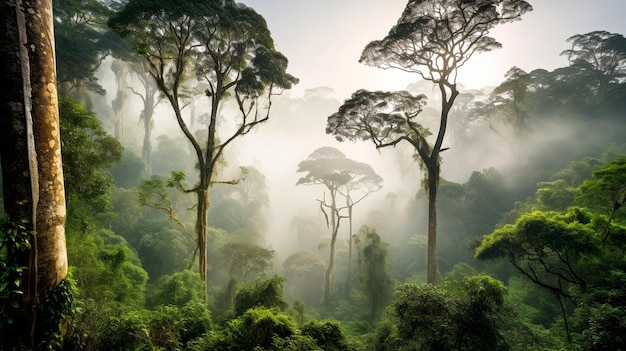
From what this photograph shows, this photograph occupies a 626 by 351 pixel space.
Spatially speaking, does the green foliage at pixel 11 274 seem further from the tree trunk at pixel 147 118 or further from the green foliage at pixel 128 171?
the tree trunk at pixel 147 118

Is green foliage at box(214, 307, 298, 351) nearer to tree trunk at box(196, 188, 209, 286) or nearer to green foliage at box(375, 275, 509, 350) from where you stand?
green foliage at box(375, 275, 509, 350)

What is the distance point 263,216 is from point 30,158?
35151 millimetres

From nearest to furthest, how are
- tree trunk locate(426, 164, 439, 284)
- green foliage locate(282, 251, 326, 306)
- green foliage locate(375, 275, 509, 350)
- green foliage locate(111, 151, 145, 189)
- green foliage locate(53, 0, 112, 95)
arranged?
green foliage locate(375, 275, 509, 350)
tree trunk locate(426, 164, 439, 284)
green foliage locate(53, 0, 112, 95)
green foliage locate(282, 251, 326, 306)
green foliage locate(111, 151, 145, 189)

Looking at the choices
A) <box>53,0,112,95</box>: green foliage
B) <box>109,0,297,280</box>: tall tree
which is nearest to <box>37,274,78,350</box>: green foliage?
<box>109,0,297,280</box>: tall tree

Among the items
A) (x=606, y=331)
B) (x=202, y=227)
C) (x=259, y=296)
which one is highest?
(x=202, y=227)

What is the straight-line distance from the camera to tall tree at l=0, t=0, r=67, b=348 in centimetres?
322

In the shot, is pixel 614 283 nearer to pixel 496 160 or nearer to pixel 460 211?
pixel 460 211

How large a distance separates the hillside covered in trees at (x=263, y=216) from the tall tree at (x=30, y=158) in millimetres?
18

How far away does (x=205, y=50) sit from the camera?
11.8 metres

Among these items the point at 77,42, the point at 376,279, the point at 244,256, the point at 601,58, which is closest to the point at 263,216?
the point at 244,256

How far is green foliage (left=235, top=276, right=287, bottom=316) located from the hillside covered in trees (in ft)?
0.20

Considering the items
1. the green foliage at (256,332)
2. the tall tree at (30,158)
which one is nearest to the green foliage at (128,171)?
the green foliage at (256,332)

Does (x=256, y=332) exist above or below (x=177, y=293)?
above

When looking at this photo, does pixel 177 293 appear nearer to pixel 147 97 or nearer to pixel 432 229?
pixel 432 229
